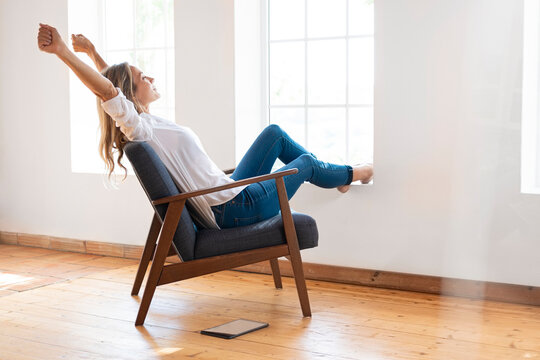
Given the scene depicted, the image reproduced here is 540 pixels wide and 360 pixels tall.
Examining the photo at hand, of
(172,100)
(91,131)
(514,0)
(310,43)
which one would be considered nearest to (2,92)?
(91,131)

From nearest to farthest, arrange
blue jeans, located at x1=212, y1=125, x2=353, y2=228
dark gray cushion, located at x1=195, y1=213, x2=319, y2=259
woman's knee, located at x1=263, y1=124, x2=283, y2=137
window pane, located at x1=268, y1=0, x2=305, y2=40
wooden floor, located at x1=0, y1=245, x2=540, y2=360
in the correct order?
1. wooden floor, located at x1=0, y1=245, x2=540, y2=360
2. dark gray cushion, located at x1=195, y1=213, x2=319, y2=259
3. blue jeans, located at x1=212, y1=125, x2=353, y2=228
4. woman's knee, located at x1=263, y1=124, x2=283, y2=137
5. window pane, located at x1=268, y1=0, x2=305, y2=40

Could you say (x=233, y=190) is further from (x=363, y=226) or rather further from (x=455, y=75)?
(x=455, y=75)

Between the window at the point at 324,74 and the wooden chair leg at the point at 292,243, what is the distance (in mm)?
1165

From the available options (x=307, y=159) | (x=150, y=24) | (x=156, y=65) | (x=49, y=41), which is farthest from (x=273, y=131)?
(x=150, y=24)

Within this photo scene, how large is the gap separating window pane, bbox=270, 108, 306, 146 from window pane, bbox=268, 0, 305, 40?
0.47 metres

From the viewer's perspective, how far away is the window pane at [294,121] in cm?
423

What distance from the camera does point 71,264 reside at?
4480 millimetres

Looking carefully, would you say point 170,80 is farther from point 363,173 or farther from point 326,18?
point 363,173

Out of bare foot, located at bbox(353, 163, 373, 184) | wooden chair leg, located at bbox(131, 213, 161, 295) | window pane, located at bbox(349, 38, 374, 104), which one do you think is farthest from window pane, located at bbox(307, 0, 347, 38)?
wooden chair leg, located at bbox(131, 213, 161, 295)

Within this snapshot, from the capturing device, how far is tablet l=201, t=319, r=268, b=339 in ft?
9.45

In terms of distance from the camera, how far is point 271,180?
3283 mm

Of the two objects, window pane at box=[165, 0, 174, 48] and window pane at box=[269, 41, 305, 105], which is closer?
window pane at box=[269, 41, 305, 105]

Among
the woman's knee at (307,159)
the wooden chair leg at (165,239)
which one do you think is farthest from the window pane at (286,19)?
the wooden chair leg at (165,239)

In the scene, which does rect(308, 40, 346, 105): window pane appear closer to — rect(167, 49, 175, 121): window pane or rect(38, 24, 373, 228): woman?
rect(38, 24, 373, 228): woman
